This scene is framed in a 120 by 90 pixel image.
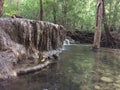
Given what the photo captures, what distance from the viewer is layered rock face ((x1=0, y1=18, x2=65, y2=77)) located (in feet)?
25.3

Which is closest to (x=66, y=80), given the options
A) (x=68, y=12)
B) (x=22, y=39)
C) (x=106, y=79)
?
(x=106, y=79)

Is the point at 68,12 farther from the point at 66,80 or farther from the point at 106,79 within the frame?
the point at 66,80

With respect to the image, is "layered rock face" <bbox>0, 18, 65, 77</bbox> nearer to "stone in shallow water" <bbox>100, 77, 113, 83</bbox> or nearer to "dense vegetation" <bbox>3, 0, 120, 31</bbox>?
"stone in shallow water" <bbox>100, 77, 113, 83</bbox>

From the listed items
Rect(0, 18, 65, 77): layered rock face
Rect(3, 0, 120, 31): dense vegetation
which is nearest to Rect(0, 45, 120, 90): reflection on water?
Rect(0, 18, 65, 77): layered rock face

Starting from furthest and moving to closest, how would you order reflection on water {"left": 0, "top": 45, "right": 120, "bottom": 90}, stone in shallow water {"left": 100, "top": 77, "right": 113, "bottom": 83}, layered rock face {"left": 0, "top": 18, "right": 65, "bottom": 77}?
layered rock face {"left": 0, "top": 18, "right": 65, "bottom": 77}
stone in shallow water {"left": 100, "top": 77, "right": 113, "bottom": 83}
reflection on water {"left": 0, "top": 45, "right": 120, "bottom": 90}

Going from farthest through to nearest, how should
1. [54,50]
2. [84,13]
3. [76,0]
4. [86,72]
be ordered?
1. [84,13]
2. [76,0]
3. [54,50]
4. [86,72]

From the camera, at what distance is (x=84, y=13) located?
31.1 metres

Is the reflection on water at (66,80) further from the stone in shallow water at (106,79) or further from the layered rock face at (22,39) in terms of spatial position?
the layered rock face at (22,39)

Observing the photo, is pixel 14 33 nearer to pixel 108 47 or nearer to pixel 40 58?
pixel 40 58

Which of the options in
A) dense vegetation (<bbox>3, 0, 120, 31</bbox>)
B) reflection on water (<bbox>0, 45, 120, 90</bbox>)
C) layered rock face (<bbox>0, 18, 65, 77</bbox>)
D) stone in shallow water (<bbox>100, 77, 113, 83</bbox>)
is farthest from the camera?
dense vegetation (<bbox>3, 0, 120, 31</bbox>)

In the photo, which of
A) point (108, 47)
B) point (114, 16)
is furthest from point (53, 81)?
point (114, 16)

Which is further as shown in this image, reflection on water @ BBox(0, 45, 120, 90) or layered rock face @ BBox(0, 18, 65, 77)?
layered rock face @ BBox(0, 18, 65, 77)

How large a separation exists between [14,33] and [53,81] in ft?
10.8

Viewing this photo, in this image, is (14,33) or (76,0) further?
A: (76,0)
